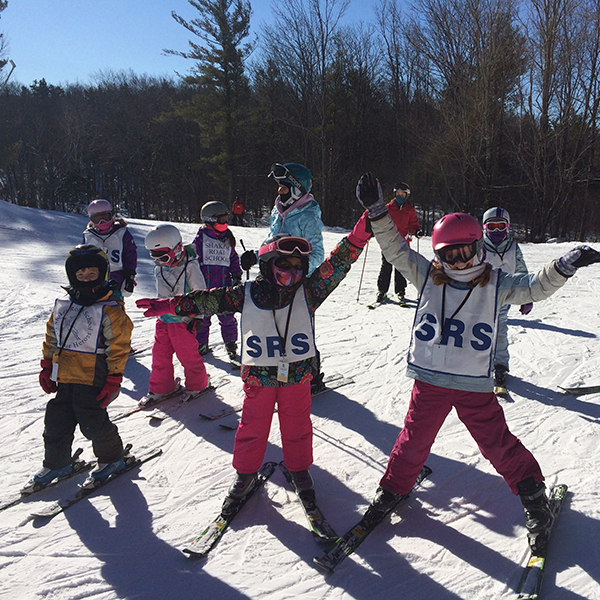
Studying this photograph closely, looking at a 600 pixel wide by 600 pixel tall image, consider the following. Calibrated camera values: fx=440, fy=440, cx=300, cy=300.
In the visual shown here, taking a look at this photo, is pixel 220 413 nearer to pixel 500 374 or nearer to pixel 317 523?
pixel 317 523

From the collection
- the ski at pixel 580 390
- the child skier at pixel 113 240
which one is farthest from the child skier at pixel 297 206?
the ski at pixel 580 390

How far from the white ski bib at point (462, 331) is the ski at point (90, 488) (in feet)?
7.51

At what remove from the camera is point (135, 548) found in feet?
8.27

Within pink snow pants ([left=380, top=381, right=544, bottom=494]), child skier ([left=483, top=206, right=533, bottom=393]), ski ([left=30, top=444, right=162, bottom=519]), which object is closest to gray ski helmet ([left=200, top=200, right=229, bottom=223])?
ski ([left=30, top=444, right=162, bottom=519])

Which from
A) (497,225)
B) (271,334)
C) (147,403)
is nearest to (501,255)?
(497,225)

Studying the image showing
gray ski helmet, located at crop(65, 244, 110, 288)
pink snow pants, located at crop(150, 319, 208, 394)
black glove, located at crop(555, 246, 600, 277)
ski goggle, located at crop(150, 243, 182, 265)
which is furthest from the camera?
pink snow pants, located at crop(150, 319, 208, 394)

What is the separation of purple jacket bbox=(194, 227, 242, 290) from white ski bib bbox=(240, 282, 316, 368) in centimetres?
268

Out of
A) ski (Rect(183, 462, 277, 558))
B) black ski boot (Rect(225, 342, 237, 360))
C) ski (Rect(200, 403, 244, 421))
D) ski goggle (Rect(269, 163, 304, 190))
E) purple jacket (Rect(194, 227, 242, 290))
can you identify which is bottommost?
ski (Rect(183, 462, 277, 558))

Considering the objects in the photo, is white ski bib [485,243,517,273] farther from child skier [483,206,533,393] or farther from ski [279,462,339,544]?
ski [279,462,339,544]

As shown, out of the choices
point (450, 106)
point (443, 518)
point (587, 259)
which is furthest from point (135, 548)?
point (450, 106)

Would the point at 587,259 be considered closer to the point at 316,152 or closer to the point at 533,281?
the point at 533,281

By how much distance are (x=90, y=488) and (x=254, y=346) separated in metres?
1.60

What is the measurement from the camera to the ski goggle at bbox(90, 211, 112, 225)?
5.05 meters

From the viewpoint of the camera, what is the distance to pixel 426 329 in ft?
8.11
